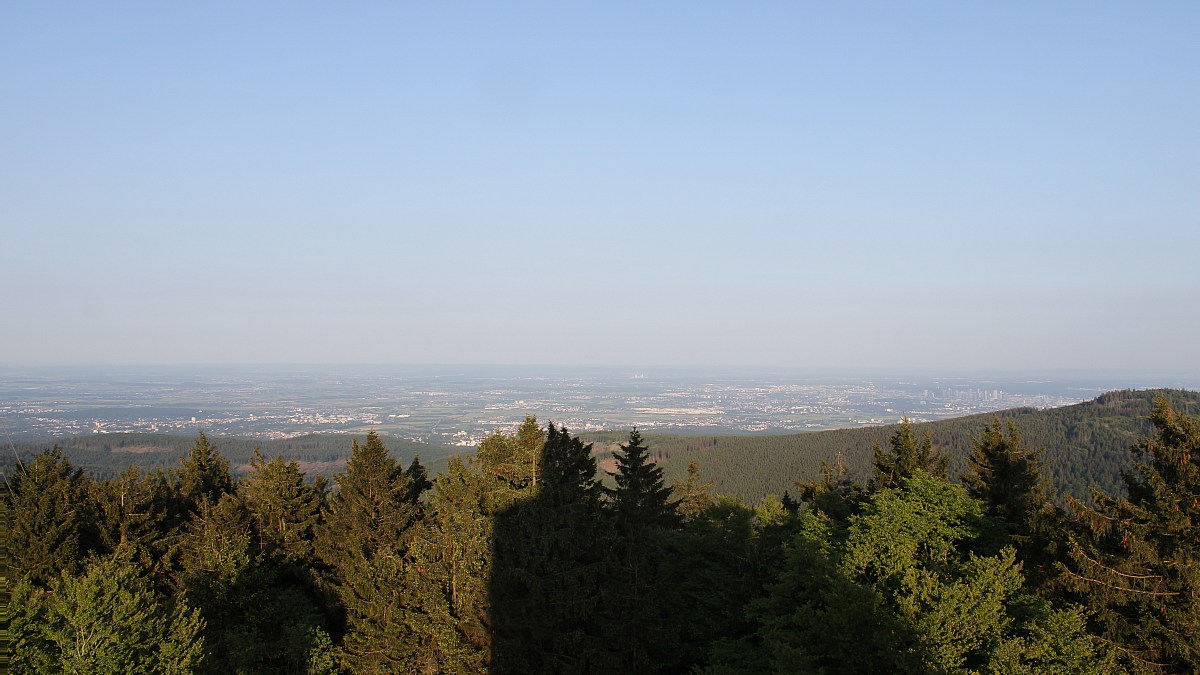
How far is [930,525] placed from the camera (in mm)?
20188

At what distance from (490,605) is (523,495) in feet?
13.4

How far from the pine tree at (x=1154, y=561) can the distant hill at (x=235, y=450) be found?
117m

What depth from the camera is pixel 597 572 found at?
88.1ft

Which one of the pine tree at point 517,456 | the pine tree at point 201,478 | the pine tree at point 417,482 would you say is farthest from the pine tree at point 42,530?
the pine tree at point 517,456

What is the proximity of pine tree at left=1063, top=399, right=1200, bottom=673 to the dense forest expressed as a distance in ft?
0.21

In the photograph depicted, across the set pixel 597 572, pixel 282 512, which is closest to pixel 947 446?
pixel 597 572

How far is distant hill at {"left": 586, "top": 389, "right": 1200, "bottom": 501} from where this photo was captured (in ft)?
411

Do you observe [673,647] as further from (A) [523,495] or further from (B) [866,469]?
(B) [866,469]

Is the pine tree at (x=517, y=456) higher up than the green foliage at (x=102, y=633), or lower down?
higher up

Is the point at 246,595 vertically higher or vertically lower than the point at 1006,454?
lower

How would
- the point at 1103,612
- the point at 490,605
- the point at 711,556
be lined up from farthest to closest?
1. the point at 711,556
2. the point at 490,605
3. the point at 1103,612

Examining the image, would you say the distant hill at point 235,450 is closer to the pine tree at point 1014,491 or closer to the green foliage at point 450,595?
the green foliage at point 450,595

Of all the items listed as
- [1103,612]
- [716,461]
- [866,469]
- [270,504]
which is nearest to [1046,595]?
[1103,612]

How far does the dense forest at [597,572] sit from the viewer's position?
679 inches
